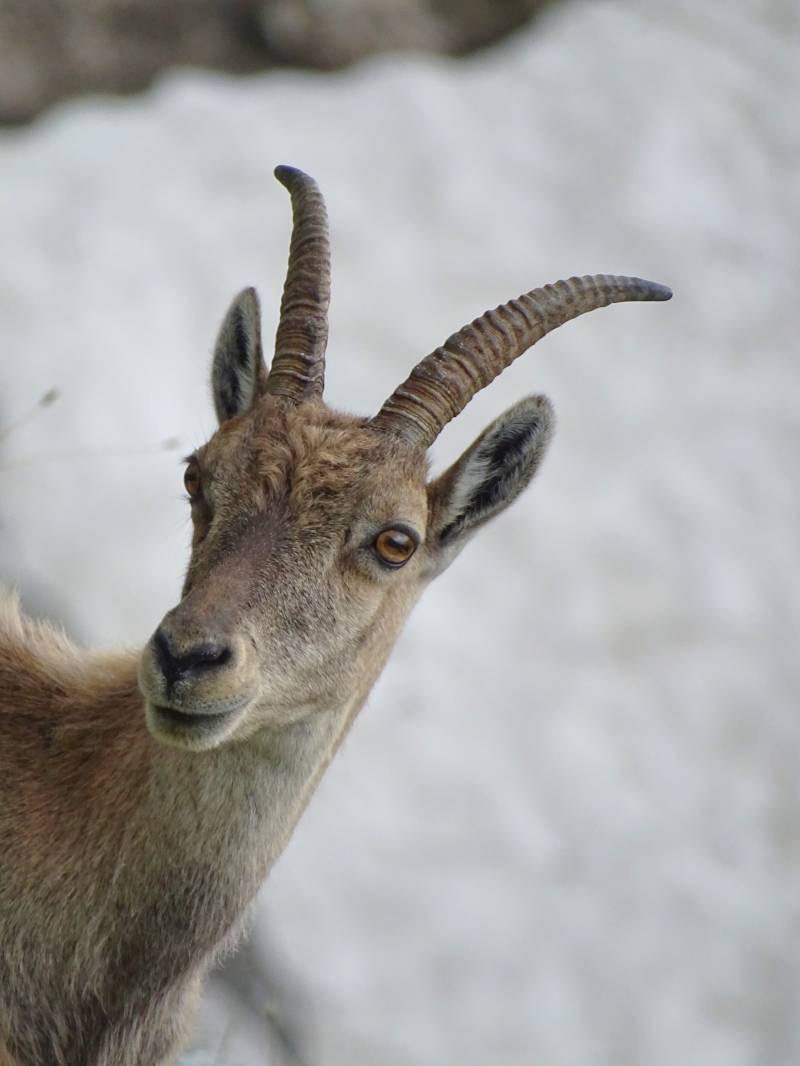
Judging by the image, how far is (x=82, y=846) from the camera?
17.3 feet

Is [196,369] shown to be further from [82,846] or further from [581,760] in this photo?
[82,846]

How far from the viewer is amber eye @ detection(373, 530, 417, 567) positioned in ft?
16.9

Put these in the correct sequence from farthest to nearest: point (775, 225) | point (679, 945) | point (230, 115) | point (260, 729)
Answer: point (775, 225), point (230, 115), point (679, 945), point (260, 729)

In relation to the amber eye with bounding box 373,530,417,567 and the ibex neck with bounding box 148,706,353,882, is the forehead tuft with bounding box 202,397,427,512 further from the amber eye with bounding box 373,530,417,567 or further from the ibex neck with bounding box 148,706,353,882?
the ibex neck with bounding box 148,706,353,882

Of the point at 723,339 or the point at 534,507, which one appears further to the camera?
the point at 723,339

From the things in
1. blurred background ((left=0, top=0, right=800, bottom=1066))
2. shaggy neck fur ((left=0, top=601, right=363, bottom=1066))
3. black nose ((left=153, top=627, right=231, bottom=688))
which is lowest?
blurred background ((left=0, top=0, right=800, bottom=1066))

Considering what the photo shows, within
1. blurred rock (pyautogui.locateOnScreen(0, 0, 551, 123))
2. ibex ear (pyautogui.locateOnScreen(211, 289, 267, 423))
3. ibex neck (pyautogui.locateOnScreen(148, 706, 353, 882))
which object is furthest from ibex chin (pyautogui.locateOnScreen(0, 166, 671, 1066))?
blurred rock (pyautogui.locateOnScreen(0, 0, 551, 123))

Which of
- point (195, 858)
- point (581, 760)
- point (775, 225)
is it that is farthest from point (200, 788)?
point (775, 225)

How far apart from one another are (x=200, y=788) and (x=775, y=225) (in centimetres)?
1342

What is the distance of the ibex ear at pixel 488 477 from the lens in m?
5.62

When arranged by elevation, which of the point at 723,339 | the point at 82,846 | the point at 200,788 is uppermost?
the point at 200,788

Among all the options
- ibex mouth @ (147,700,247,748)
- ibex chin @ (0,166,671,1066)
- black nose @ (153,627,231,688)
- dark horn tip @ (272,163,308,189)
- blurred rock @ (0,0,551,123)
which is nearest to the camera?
black nose @ (153,627,231,688)

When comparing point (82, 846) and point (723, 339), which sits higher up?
point (82, 846)

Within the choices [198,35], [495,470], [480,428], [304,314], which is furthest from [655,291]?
[198,35]
